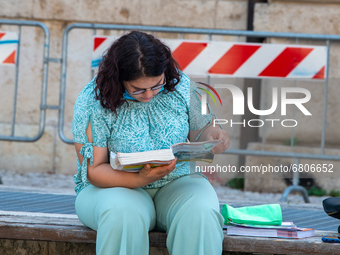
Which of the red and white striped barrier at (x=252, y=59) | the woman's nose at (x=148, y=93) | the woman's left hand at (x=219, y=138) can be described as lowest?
the woman's left hand at (x=219, y=138)

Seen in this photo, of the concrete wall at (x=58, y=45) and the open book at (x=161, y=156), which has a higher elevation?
the concrete wall at (x=58, y=45)

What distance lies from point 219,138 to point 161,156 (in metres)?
0.39

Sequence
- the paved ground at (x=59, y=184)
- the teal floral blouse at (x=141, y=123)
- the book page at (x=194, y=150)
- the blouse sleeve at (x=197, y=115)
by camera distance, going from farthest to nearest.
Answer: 1. the paved ground at (x=59, y=184)
2. the blouse sleeve at (x=197, y=115)
3. the teal floral blouse at (x=141, y=123)
4. the book page at (x=194, y=150)

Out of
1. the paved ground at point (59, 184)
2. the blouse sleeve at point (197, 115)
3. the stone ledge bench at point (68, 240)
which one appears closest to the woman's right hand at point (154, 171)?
the stone ledge bench at point (68, 240)

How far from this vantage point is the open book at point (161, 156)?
1.93 meters

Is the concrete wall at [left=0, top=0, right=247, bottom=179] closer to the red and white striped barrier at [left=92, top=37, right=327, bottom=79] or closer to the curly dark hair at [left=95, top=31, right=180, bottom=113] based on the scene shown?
the red and white striped barrier at [left=92, top=37, right=327, bottom=79]

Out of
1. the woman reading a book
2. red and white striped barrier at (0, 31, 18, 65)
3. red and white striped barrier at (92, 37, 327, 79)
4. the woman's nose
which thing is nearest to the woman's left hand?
the woman reading a book

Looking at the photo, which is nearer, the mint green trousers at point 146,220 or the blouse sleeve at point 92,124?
the mint green trousers at point 146,220

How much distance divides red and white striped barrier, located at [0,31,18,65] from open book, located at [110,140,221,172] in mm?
2604

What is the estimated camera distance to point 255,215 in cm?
231

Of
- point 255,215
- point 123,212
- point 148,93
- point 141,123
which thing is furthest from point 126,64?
point 255,215

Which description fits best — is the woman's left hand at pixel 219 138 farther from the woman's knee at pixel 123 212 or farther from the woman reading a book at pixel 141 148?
the woman's knee at pixel 123 212

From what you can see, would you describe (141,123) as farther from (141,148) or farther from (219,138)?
(219,138)

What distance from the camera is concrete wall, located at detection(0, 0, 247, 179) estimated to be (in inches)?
198
